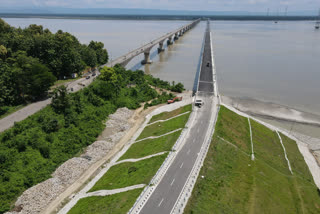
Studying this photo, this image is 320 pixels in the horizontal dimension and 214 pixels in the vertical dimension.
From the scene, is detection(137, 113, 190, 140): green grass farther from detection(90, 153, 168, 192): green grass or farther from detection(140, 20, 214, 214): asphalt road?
detection(90, 153, 168, 192): green grass

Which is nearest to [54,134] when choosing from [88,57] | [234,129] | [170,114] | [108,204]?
[108,204]

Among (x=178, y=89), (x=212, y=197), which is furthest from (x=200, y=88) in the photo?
(x=212, y=197)

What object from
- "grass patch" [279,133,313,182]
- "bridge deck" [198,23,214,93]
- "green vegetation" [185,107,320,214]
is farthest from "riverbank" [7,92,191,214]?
"grass patch" [279,133,313,182]

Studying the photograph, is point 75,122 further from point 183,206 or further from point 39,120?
point 183,206

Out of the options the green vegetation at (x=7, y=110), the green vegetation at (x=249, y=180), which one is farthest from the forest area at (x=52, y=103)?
the green vegetation at (x=249, y=180)

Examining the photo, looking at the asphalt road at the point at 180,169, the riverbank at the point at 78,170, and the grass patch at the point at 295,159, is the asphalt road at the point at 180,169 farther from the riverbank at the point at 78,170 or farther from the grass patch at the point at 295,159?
the grass patch at the point at 295,159
